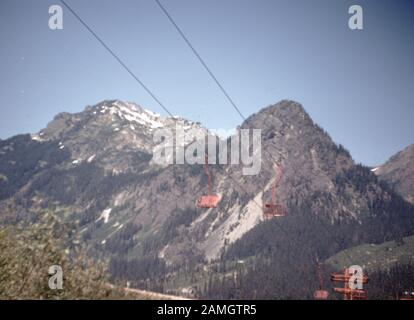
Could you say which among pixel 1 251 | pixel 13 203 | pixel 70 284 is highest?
pixel 13 203

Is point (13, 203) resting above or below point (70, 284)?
above

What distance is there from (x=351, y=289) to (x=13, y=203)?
78.5m

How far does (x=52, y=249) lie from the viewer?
89.9 feet

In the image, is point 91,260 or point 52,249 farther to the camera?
point 91,260
